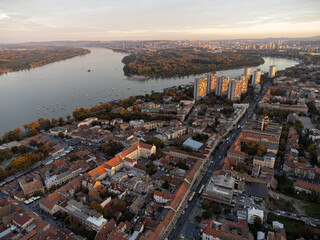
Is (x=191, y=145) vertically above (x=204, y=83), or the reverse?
(x=204, y=83)

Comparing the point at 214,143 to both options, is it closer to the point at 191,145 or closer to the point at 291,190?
the point at 191,145

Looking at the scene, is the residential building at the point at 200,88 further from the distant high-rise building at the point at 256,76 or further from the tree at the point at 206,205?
the tree at the point at 206,205

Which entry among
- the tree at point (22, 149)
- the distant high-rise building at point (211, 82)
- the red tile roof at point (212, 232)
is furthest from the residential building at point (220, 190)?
the distant high-rise building at point (211, 82)

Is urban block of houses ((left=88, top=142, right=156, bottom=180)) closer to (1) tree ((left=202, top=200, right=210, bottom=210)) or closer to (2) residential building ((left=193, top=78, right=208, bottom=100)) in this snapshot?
(1) tree ((left=202, top=200, right=210, bottom=210))

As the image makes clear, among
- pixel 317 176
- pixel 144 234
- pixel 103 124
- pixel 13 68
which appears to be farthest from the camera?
pixel 13 68

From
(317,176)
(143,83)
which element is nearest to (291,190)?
(317,176)

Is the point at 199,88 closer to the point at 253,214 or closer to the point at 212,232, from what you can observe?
the point at 253,214

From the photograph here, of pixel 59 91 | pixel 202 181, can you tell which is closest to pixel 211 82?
pixel 202 181
